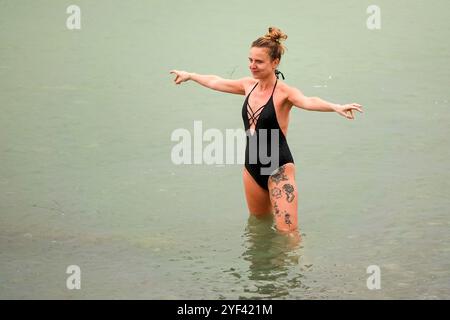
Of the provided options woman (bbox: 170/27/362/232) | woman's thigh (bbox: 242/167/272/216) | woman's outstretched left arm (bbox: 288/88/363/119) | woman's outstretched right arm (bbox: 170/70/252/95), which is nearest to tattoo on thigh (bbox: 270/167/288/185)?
woman (bbox: 170/27/362/232)

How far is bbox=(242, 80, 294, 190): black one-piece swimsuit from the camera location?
19.6 ft

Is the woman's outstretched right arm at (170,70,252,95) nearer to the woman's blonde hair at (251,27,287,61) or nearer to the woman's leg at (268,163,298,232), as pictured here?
the woman's blonde hair at (251,27,287,61)

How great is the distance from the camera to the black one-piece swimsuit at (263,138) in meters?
5.99

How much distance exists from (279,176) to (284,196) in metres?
0.14

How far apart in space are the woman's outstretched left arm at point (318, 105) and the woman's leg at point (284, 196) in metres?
0.45

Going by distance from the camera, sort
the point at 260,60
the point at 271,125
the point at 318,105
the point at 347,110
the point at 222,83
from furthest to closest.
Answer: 1. the point at 222,83
2. the point at 271,125
3. the point at 260,60
4. the point at 318,105
5. the point at 347,110

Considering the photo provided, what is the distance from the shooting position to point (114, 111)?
8.90 m

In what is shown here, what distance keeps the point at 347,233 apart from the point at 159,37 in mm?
4814

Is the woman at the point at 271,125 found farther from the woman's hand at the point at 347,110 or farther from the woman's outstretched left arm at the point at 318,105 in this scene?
the woman's hand at the point at 347,110

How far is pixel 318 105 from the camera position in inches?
225

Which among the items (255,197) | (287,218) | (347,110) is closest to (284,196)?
(287,218)

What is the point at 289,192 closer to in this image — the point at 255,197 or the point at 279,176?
the point at 279,176

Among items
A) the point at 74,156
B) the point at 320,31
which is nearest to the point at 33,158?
the point at 74,156

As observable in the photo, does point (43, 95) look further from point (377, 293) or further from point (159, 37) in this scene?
point (377, 293)
